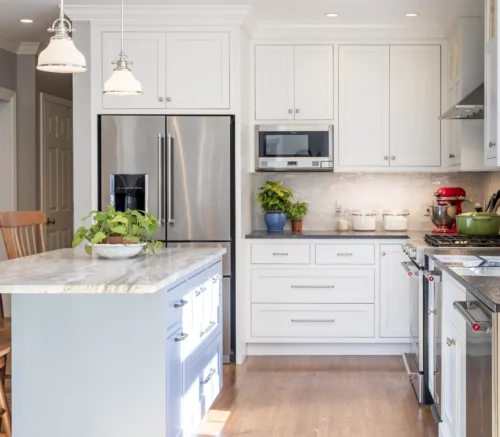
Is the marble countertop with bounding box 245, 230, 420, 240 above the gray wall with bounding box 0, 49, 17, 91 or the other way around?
the other way around

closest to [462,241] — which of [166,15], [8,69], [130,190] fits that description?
[130,190]

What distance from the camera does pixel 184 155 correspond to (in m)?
5.49

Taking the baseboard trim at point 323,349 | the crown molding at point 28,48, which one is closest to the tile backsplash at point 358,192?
the baseboard trim at point 323,349

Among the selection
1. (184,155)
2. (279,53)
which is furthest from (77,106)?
(279,53)

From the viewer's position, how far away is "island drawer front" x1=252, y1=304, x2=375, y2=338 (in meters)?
5.74

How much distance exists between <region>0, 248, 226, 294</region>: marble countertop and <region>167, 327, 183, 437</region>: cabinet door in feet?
0.80

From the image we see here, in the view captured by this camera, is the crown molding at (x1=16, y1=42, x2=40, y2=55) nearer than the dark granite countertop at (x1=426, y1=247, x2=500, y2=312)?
No

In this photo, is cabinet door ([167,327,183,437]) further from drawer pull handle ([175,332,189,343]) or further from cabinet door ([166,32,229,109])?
cabinet door ([166,32,229,109])

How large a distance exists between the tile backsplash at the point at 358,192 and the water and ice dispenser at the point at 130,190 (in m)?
1.11

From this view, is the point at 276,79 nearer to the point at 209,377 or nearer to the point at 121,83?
the point at 121,83

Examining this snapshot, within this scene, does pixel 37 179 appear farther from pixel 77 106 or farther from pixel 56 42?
pixel 56 42

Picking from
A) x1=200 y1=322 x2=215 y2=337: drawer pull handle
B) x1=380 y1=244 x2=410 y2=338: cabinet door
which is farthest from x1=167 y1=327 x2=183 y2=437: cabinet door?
x1=380 y1=244 x2=410 y2=338: cabinet door

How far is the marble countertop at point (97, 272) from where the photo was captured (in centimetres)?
281

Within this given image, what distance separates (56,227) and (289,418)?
4.09 metres
